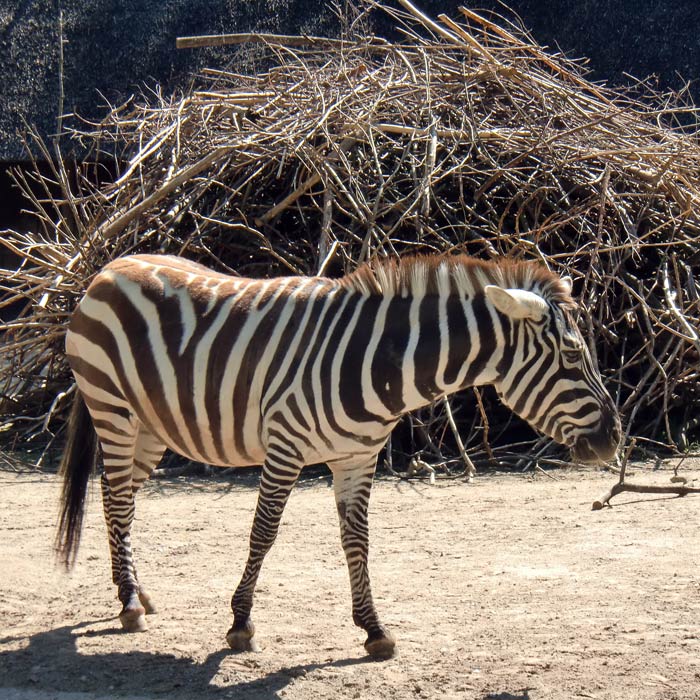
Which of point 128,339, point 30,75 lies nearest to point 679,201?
point 128,339

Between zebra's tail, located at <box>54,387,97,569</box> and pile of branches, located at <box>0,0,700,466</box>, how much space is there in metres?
2.90

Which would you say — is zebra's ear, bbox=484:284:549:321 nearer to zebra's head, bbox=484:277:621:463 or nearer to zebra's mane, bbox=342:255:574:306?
zebra's head, bbox=484:277:621:463

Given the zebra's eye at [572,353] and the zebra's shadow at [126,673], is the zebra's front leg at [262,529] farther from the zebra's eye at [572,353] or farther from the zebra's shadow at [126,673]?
the zebra's eye at [572,353]

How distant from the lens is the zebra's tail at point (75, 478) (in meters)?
4.79

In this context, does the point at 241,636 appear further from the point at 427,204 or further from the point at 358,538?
the point at 427,204

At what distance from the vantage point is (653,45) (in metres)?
12.9

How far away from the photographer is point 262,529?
406cm

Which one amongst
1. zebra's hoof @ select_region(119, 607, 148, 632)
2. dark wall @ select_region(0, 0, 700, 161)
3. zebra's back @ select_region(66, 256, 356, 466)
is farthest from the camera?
dark wall @ select_region(0, 0, 700, 161)

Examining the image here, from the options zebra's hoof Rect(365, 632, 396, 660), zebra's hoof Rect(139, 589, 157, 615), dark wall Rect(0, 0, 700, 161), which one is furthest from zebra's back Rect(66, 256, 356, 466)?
dark wall Rect(0, 0, 700, 161)

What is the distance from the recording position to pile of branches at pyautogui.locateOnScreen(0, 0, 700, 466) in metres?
7.91

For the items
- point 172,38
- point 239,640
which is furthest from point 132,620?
point 172,38

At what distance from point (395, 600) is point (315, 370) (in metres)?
1.36

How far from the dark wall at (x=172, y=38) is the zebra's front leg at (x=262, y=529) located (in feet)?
31.2

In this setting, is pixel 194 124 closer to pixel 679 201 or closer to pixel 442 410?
pixel 442 410
